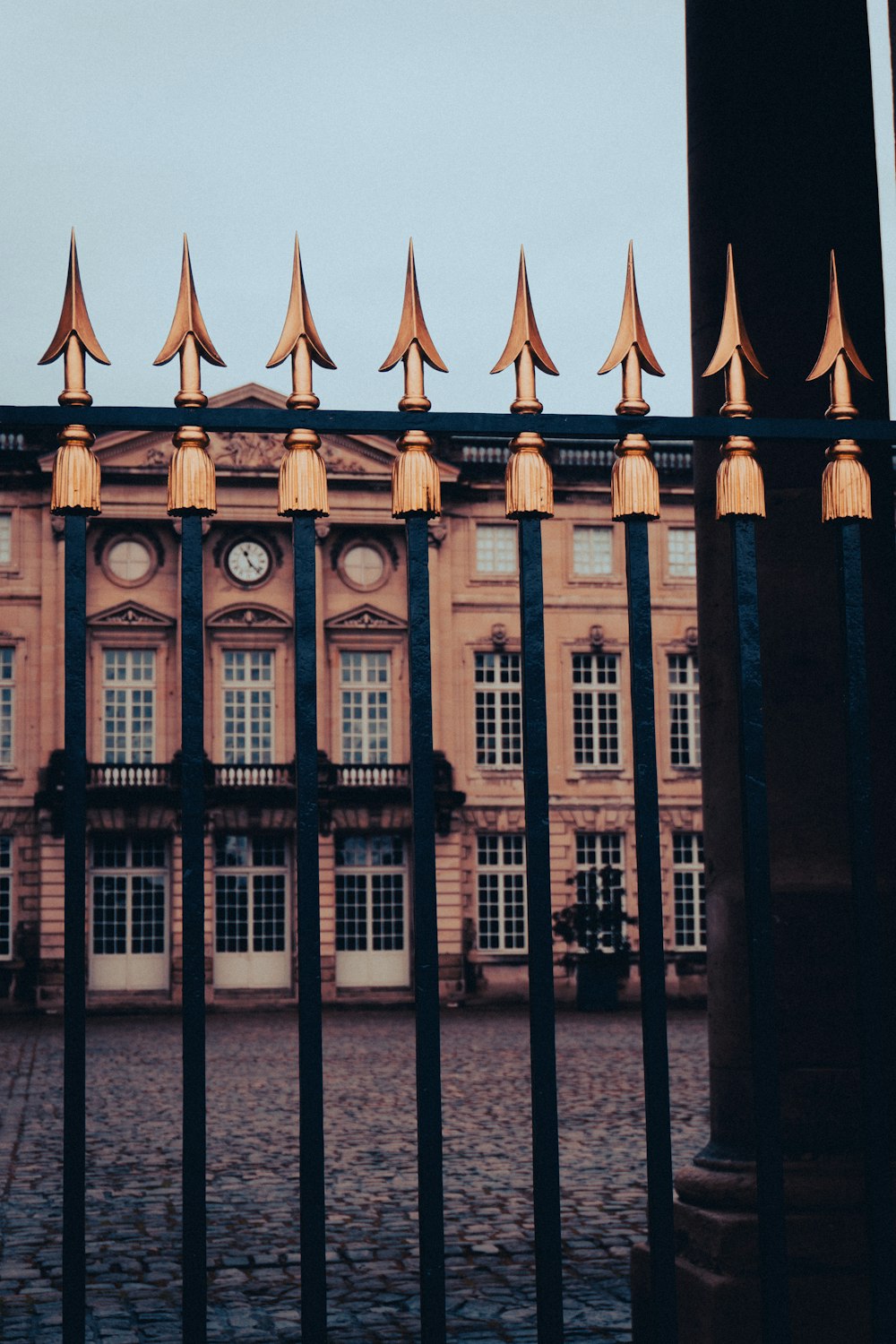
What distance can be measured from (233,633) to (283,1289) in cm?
2148

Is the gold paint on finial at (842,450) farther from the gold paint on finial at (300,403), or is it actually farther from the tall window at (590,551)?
the tall window at (590,551)

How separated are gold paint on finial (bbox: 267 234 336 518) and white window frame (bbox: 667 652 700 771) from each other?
25278 millimetres

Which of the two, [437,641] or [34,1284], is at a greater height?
[437,641]

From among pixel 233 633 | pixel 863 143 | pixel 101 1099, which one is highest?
pixel 233 633

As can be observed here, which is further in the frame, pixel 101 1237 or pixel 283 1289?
pixel 101 1237

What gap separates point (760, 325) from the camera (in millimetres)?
3959

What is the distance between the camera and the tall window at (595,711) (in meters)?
27.7

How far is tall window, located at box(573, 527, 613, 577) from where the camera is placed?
27844 mm

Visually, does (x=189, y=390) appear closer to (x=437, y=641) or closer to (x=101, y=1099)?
(x=101, y=1099)

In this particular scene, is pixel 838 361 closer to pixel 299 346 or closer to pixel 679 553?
pixel 299 346

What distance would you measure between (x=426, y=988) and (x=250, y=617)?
2472cm

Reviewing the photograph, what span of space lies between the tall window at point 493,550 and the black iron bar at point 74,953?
25076 mm

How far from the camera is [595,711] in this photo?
2780 centimetres

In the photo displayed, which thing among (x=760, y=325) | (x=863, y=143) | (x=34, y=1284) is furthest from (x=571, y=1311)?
(x=863, y=143)
